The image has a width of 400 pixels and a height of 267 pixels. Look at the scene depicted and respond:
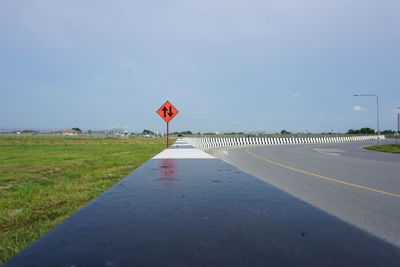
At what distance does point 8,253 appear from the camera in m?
3.11

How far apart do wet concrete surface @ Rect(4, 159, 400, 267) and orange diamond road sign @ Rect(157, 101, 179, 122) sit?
13.5 m

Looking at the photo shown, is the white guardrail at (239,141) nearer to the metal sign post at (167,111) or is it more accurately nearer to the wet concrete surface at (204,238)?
the metal sign post at (167,111)

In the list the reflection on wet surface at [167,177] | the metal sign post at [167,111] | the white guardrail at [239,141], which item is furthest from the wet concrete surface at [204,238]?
the white guardrail at [239,141]

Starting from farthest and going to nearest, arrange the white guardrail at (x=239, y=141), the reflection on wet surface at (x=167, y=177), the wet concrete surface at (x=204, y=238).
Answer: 1. the white guardrail at (x=239, y=141)
2. the reflection on wet surface at (x=167, y=177)
3. the wet concrete surface at (x=204, y=238)

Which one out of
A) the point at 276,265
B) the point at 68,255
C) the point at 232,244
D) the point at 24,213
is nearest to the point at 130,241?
the point at 68,255

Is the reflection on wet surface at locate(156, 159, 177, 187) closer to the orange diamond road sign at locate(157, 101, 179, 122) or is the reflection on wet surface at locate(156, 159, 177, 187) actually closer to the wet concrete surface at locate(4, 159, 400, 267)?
the wet concrete surface at locate(4, 159, 400, 267)

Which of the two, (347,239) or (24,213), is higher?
(347,239)

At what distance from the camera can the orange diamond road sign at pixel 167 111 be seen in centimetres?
1557

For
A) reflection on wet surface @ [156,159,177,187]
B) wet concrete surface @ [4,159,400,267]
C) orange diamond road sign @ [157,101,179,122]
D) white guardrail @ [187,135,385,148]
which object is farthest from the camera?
white guardrail @ [187,135,385,148]

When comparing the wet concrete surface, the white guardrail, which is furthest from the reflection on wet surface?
the white guardrail

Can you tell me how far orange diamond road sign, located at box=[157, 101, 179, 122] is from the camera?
15.6 m

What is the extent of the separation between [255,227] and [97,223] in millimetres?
1057

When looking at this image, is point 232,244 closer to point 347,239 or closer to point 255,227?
point 255,227

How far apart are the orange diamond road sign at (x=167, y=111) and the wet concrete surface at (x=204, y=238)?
13534mm
